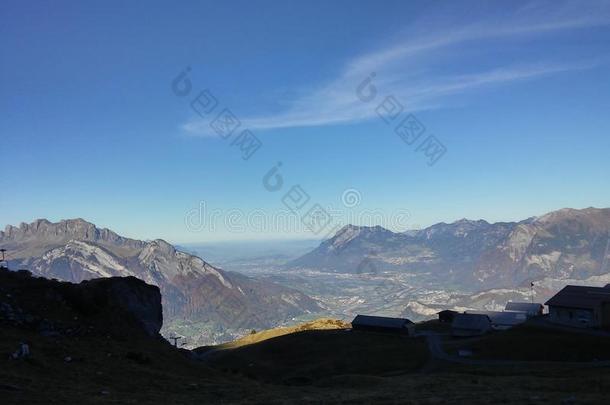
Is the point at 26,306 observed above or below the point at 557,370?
above

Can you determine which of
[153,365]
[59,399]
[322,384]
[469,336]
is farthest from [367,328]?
[59,399]

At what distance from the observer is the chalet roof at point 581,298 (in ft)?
301

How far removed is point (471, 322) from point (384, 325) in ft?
65.6

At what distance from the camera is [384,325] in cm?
10944

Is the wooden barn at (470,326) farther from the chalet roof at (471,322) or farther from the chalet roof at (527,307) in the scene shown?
the chalet roof at (527,307)

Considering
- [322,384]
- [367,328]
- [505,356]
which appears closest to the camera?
[322,384]

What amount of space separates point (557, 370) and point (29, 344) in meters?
58.6

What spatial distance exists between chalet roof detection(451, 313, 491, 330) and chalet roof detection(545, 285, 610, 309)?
14.3m

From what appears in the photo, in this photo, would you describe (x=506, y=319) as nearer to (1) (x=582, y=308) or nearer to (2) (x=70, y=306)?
(1) (x=582, y=308)

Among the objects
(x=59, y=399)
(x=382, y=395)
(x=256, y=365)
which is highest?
(x=59, y=399)

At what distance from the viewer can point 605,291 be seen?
104 m

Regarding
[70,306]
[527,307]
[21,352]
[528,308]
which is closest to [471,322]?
[528,308]

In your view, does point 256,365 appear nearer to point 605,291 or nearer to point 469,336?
point 469,336

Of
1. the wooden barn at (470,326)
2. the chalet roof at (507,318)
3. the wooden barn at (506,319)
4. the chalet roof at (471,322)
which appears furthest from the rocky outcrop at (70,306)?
the chalet roof at (507,318)
